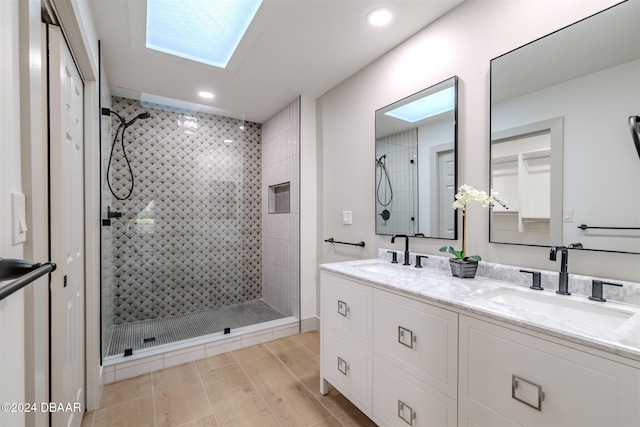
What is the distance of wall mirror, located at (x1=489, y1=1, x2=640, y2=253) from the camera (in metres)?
1.11

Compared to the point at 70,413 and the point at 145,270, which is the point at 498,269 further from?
the point at 145,270

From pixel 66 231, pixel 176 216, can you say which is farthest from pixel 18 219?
pixel 176 216

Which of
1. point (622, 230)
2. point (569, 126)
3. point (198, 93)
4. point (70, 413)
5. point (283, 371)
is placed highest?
point (198, 93)

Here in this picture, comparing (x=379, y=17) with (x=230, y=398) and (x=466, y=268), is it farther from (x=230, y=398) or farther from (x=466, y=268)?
(x=230, y=398)

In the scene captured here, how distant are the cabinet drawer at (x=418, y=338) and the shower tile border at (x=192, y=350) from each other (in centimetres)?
155

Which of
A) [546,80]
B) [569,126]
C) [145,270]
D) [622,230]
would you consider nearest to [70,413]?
[145,270]

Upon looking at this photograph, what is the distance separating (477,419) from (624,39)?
159cm

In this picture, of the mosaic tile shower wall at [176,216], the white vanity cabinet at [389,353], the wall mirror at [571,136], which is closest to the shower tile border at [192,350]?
the mosaic tile shower wall at [176,216]

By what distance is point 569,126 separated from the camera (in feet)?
4.12

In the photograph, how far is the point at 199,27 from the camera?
199 centimetres

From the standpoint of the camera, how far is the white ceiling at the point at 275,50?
5.59 ft

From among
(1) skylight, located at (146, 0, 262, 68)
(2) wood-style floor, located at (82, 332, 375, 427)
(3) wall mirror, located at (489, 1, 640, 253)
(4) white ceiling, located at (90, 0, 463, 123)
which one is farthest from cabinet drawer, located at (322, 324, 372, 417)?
(1) skylight, located at (146, 0, 262, 68)

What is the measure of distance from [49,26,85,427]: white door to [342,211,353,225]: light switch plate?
1902 mm

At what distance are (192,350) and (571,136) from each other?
2876mm
